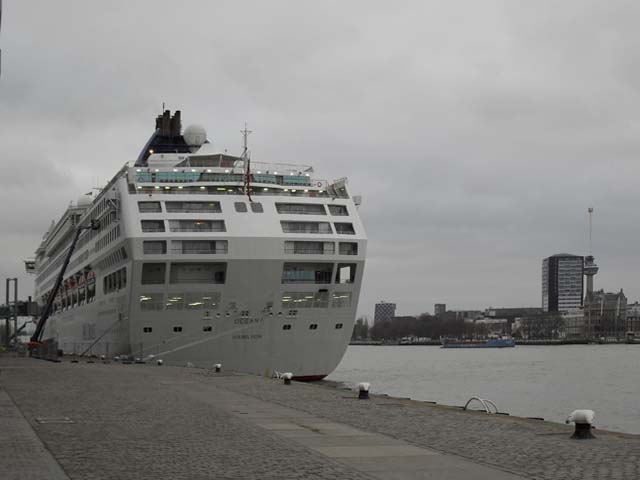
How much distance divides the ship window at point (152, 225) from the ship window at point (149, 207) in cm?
93

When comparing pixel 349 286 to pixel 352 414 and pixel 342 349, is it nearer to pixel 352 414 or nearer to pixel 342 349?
pixel 342 349

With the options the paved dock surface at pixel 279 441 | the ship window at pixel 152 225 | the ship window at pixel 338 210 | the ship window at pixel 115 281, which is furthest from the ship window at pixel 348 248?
the paved dock surface at pixel 279 441

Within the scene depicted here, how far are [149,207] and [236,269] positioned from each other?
576cm

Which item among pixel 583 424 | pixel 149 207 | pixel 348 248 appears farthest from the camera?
pixel 348 248

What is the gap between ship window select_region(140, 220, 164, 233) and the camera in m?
45.9

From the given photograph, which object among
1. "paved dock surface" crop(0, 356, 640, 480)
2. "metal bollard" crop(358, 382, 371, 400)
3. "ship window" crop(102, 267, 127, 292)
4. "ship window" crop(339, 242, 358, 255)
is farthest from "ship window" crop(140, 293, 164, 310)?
"metal bollard" crop(358, 382, 371, 400)

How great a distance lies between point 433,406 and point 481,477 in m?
11.4

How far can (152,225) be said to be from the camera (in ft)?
152

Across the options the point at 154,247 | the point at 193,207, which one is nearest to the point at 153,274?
the point at 154,247

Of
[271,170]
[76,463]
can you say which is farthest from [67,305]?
[76,463]

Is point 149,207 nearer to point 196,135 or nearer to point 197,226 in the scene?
point 197,226

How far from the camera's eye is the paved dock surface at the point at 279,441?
11570mm

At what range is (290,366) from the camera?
154 feet

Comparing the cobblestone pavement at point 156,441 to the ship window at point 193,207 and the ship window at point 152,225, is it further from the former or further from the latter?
the ship window at point 193,207
